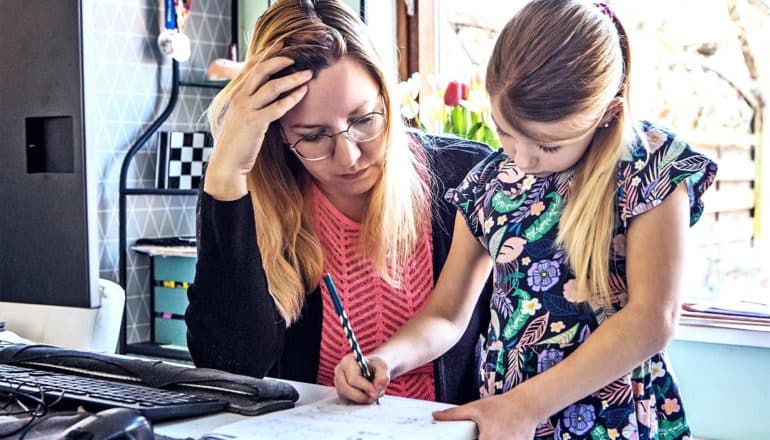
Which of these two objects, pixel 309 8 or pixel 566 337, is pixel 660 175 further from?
pixel 309 8

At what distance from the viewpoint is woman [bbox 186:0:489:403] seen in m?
1.27

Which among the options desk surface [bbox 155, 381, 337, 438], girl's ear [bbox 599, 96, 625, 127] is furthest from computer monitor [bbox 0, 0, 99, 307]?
girl's ear [bbox 599, 96, 625, 127]

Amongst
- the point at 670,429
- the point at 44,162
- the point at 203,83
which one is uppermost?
the point at 203,83

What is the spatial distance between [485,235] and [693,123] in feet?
4.89

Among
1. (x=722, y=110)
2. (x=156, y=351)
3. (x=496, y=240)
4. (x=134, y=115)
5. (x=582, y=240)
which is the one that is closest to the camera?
(x=582, y=240)

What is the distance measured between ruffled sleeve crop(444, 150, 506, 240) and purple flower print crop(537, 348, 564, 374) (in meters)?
0.19

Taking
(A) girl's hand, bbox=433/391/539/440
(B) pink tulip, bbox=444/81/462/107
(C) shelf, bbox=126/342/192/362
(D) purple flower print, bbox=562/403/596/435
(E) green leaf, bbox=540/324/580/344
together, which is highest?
(B) pink tulip, bbox=444/81/462/107

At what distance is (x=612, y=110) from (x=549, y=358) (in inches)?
11.7

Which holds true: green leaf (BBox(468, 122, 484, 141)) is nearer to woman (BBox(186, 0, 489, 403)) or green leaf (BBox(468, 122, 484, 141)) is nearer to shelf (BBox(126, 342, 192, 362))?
woman (BBox(186, 0, 489, 403))

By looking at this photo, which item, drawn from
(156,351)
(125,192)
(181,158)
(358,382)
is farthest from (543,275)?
(181,158)

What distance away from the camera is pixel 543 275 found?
3.83ft

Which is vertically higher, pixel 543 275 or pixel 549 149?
pixel 549 149

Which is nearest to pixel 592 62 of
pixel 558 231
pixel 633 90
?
pixel 633 90

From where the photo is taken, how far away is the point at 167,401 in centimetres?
88
